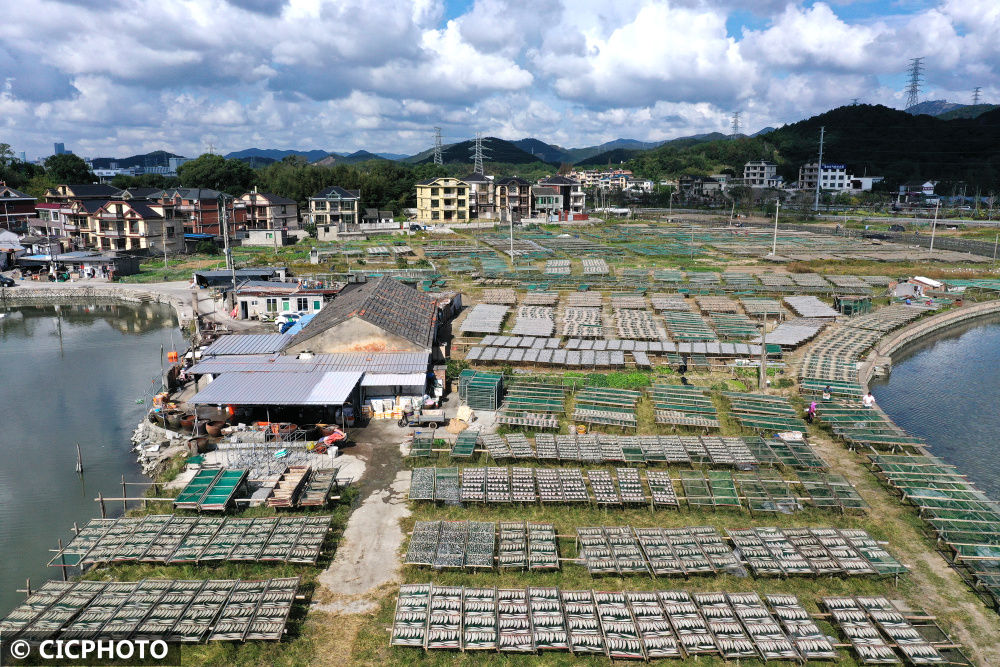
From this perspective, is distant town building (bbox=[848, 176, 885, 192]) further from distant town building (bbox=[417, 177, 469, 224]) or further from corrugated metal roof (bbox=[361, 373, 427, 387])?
corrugated metal roof (bbox=[361, 373, 427, 387])

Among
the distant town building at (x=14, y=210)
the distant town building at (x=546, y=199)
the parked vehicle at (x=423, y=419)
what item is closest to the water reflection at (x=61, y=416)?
the parked vehicle at (x=423, y=419)

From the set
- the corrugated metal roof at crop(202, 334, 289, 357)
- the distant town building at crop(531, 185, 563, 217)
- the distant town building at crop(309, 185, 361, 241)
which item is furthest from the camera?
the distant town building at crop(531, 185, 563, 217)

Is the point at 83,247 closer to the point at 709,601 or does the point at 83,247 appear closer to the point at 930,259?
the point at 709,601

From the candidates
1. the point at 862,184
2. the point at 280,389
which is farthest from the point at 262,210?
the point at 862,184

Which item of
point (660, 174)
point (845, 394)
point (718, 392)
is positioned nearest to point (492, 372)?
point (718, 392)

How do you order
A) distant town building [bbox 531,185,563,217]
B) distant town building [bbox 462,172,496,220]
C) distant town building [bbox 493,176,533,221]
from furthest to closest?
distant town building [bbox 531,185,563,217]
distant town building [bbox 493,176,533,221]
distant town building [bbox 462,172,496,220]

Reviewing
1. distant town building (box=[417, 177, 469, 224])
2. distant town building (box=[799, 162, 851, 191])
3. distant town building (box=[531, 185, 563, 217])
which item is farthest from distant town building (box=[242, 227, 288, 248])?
distant town building (box=[799, 162, 851, 191])

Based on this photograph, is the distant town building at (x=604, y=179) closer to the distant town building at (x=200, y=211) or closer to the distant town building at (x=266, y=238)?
the distant town building at (x=266, y=238)
